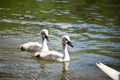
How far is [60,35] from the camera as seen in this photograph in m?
18.4

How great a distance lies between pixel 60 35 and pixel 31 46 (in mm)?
2369

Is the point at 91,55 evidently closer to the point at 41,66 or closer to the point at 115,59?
the point at 115,59

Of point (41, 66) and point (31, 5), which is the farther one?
point (31, 5)

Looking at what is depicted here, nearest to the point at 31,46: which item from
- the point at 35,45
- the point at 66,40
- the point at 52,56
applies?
the point at 35,45

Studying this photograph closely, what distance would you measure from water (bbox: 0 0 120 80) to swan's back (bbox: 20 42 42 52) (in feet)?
0.67

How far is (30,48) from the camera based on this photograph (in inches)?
649

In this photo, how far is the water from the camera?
13.7 meters

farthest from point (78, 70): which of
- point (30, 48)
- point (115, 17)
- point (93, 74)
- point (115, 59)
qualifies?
point (115, 17)

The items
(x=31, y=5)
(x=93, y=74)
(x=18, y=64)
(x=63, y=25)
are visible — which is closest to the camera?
(x=93, y=74)

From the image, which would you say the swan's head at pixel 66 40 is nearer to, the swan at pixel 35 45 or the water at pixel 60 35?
the water at pixel 60 35

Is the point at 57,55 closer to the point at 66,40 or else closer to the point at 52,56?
the point at 52,56

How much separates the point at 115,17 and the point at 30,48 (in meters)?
7.80

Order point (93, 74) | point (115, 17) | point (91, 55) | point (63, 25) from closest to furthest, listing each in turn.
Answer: point (93, 74) < point (91, 55) < point (63, 25) < point (115, 17)

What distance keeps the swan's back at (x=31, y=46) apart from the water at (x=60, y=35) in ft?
0.67
